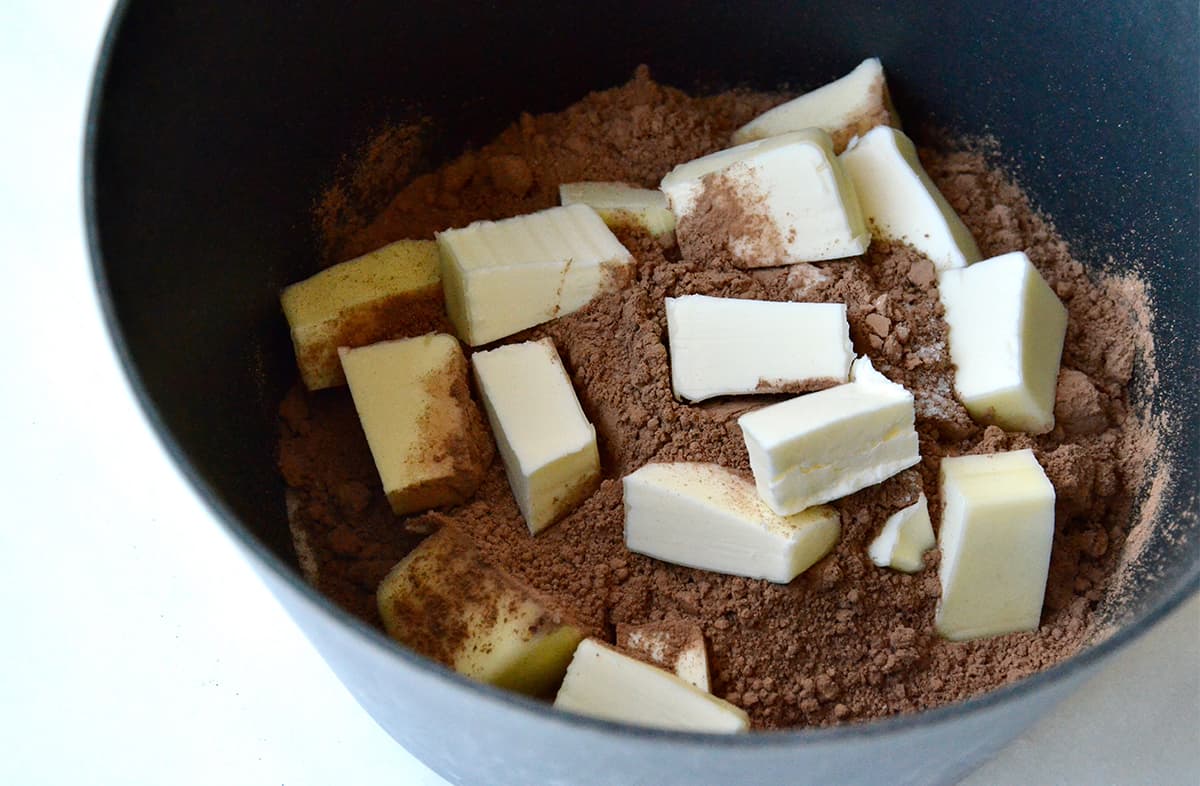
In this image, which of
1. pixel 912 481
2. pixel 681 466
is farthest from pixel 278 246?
pixel 912 481

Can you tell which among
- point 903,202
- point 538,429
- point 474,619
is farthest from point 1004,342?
point 474,619

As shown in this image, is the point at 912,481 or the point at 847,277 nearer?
the point at 912,481

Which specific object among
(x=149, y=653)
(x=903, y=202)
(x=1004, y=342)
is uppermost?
(x=903, y=202)

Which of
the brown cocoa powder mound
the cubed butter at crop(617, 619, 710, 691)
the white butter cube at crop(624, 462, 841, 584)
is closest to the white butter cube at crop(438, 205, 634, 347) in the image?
the brown cocoa powder mound

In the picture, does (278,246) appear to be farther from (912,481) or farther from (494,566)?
(912,481)

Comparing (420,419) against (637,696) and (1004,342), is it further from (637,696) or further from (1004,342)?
(1004,342)

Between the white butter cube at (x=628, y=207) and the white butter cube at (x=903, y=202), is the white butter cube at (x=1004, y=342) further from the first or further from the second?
the white butter cube at (x=628, y=207)
